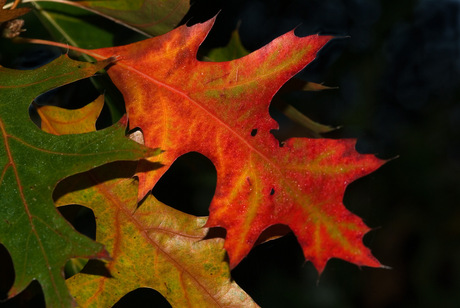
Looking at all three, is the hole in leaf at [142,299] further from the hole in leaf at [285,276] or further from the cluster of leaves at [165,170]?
the hole in leaf at [285,276]

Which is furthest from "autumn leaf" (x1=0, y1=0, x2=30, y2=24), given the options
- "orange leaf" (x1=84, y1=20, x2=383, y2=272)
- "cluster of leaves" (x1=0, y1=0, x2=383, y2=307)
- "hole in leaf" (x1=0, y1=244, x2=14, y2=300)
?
"hole in leaf" (x1=0, y1=244, x2=14, y2=300)

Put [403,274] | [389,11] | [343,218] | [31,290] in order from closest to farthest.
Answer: [343,218] → [31,290] → [389,11] → [403,274]

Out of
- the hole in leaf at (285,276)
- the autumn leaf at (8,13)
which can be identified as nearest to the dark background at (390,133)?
the hole in leaf at (285,276)

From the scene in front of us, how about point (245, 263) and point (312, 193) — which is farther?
point (245, 263)

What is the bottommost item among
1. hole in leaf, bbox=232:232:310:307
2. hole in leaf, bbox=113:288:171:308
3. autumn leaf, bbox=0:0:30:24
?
hole in leaf, bbox=232:232:310:307

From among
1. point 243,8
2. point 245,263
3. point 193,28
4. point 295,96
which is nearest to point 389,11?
point 295,96

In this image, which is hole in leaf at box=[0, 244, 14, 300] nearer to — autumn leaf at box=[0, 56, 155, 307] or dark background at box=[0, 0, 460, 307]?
autumn leaf at box=[0, 56, 155, 307]

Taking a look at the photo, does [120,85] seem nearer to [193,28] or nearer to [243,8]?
[193,28]
